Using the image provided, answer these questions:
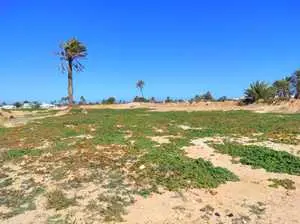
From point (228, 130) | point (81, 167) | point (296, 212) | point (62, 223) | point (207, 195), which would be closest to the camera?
point (62, 223)

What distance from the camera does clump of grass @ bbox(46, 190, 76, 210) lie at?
6.76 meters

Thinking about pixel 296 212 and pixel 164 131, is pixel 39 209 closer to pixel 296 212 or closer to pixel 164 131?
pixel 296 212

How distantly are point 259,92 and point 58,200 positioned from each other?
1375 inches

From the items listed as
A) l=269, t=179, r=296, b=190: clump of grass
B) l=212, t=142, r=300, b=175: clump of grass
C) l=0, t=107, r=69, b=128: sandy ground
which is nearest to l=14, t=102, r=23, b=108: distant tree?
l=0, t=107, r=69, b=128: sandy ground

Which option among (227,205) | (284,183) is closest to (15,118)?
(284,183)

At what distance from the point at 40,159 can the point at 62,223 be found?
4472mm

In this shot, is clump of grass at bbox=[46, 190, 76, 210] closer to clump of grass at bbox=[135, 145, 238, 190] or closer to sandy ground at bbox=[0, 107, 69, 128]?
clump of grass at bbox=[135, 145, 238, 190]

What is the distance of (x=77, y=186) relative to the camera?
779 centimetres

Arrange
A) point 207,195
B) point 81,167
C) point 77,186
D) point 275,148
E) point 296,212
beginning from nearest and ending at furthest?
point 296,212 → point 207,195 → point 77,186 → point 81,167 → point 275,148

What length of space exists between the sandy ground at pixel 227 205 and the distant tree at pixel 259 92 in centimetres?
3175

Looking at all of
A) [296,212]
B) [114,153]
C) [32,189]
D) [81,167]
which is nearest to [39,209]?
[32,189]

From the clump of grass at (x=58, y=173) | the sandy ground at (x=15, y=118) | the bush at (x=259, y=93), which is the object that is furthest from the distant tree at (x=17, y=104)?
the clump of grass at (x=58, y=173)

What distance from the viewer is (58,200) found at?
22.9ft

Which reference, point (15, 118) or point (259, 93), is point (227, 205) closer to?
point (15, 118)
